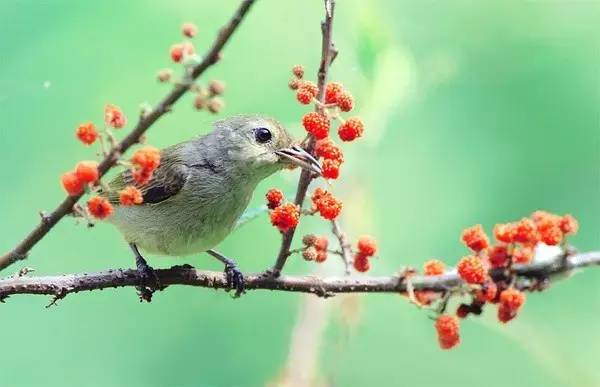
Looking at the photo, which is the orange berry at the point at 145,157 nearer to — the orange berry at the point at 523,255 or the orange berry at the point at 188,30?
the orange berry at the point at 188,30

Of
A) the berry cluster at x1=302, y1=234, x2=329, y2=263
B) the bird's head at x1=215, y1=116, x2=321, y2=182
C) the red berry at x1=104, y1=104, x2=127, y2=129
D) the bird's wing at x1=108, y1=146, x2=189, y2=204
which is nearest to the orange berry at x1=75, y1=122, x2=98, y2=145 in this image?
the red berry at x1=104, y1=104, x2=127, y2=129

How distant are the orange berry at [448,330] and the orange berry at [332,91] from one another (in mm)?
602

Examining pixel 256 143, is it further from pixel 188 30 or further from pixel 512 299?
pixel 188 30

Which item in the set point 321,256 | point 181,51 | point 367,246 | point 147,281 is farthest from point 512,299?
point 181,51

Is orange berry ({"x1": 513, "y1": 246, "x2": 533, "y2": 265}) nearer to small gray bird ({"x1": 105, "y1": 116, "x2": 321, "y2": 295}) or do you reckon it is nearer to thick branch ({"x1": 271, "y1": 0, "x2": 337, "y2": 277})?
thick branch ({"x1": 271, "y1": 0, "x2": 337, "y2": 277})

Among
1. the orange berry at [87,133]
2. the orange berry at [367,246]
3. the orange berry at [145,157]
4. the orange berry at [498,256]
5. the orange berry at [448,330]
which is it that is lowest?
the orange berry at [145,157]

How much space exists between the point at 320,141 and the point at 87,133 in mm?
579

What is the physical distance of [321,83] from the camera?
5.25ft

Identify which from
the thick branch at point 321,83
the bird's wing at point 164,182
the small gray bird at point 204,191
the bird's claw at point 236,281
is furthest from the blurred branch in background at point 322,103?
the bird's wing at point 164,182

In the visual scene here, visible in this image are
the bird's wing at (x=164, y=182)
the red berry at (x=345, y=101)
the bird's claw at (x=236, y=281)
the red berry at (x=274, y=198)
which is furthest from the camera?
the bird's wing at (x=164, y=182)

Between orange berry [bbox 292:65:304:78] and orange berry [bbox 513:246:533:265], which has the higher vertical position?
orange berry [bbox 292:65:304:78]

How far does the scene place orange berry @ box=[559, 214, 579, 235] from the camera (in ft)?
6.20

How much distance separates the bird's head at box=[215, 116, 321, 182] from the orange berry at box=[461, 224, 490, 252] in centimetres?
53

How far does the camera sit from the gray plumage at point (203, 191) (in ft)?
8.34
